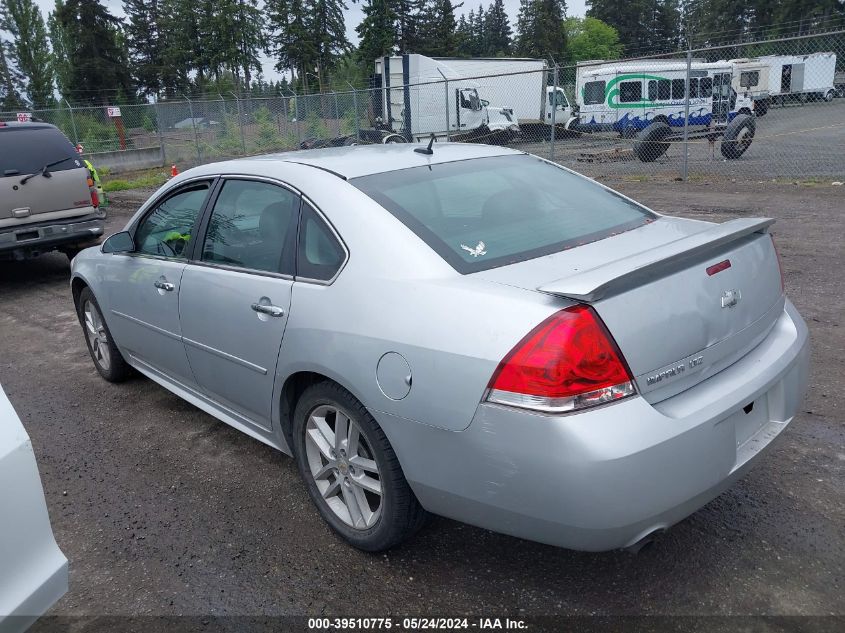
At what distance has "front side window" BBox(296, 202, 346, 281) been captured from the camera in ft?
9.32

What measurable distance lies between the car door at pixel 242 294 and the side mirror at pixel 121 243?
758 millimetres

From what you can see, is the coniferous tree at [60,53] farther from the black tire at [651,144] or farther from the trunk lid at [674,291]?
the trunk lid at [674,291]

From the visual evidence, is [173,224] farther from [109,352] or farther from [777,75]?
[777,75]

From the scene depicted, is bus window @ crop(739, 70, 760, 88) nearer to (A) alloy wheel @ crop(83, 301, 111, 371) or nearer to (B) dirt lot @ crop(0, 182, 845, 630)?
(B) dirt lot @ crop(0, 182, 845, 630)

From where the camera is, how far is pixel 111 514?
3348 millimetres

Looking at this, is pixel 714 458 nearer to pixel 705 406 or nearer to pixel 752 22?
pixel 705 406

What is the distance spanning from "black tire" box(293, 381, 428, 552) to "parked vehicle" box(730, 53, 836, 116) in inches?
1085

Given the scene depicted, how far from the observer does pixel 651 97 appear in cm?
2666

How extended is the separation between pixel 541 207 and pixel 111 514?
247 cm

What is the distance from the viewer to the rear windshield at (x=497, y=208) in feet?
9.02

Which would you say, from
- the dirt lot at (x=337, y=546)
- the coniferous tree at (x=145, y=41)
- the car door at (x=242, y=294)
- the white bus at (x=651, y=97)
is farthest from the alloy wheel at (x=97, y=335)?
the coniferous tree at (x=145, y=41)

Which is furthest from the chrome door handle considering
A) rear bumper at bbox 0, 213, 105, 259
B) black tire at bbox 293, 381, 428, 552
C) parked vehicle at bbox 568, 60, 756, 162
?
parked vehicle at bbox 568, 60, 756, 162

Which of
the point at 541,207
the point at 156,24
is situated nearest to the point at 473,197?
the point at 541,207

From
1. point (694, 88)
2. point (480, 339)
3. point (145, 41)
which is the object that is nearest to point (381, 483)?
point (480, 339)
